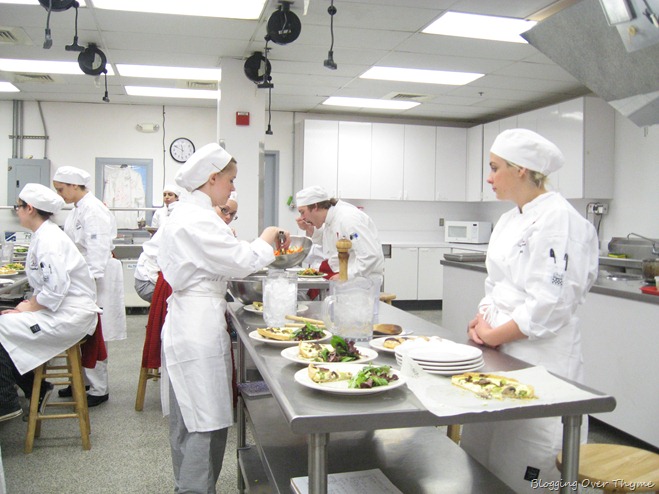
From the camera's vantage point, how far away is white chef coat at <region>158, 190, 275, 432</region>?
7.17ft

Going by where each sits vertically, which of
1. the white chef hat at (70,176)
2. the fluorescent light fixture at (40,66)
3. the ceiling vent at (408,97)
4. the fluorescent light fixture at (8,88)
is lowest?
the white chef hat at (70,176)

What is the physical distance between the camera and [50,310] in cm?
328

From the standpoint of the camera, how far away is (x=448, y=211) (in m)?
9.05

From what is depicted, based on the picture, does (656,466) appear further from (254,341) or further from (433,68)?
(433,68)

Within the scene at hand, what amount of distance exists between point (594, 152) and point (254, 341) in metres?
5.74

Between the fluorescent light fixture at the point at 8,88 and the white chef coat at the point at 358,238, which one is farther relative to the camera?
the fluorescent light fixture at the point at 8,88

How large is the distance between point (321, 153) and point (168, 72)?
246 centimetres

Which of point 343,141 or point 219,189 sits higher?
point 343,141

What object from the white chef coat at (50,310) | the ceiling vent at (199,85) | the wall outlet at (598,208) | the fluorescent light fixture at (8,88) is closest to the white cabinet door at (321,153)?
the ceiling vent at (199,85)

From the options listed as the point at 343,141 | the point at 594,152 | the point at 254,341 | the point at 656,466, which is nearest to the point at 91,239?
the point at 254,341

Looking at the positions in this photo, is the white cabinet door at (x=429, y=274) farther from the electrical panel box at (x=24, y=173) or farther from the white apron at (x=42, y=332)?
the white apron at (x=42, y=332)

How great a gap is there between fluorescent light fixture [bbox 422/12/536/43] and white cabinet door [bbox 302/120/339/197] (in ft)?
10.9

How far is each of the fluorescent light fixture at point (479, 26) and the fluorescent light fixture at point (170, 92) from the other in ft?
11.0

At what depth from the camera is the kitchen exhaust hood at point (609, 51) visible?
1917 millimetres
